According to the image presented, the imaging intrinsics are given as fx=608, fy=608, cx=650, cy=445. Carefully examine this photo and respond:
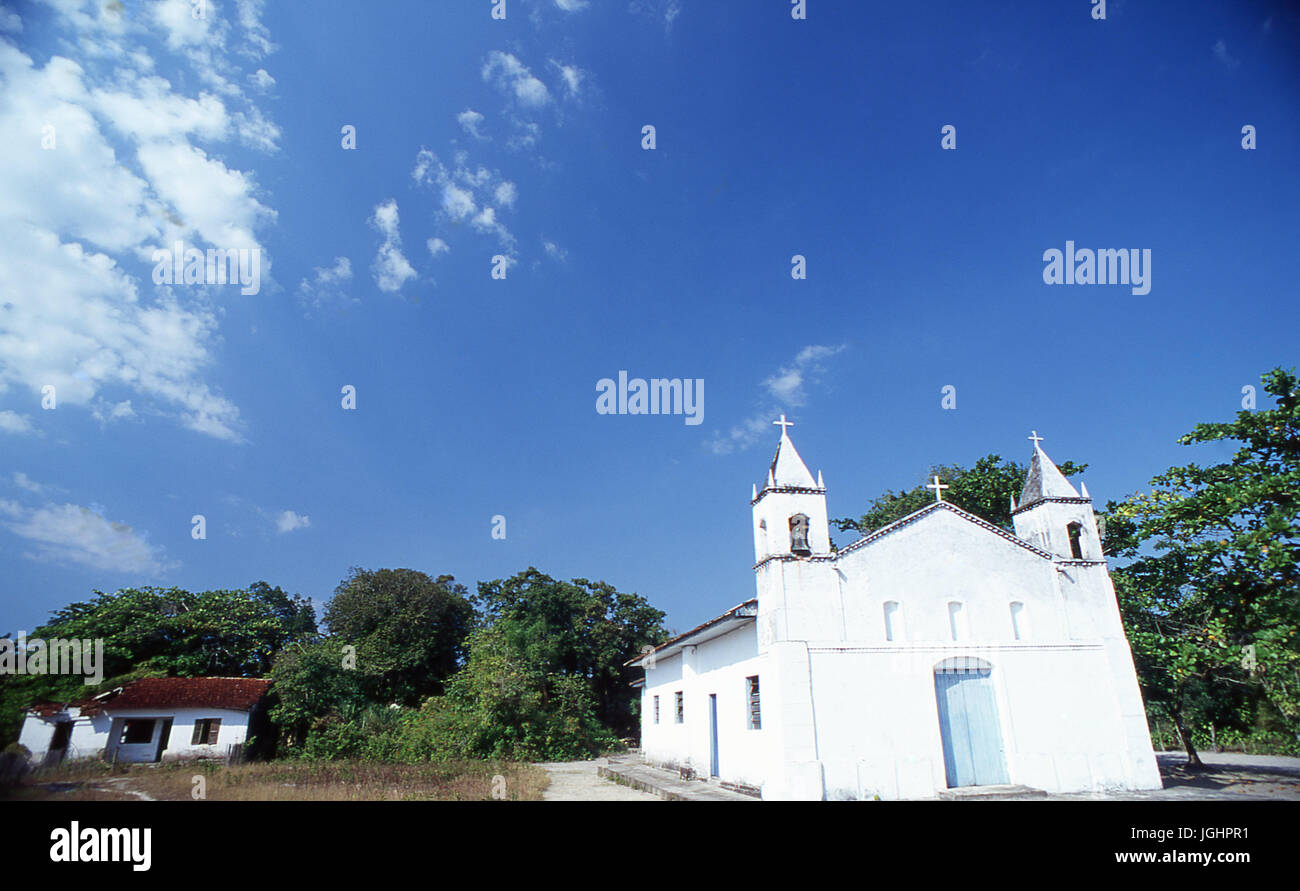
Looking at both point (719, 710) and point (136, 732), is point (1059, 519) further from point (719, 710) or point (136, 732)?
point (136, 732)

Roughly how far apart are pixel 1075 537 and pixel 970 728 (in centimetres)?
538

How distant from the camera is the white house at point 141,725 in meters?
21.1

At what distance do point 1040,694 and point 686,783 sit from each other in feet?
26.9

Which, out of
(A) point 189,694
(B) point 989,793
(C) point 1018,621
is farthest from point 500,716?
(C) point 1018,621

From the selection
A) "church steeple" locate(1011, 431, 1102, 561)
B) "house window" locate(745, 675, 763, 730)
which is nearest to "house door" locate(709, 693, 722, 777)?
"house window" locate(745, 675, 763, 730)

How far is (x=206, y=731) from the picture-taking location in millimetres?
21844

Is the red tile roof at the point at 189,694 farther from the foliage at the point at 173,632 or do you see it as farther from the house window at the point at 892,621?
the house window at the point at 892,621

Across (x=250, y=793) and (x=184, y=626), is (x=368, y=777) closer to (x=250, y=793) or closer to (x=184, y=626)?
(x=250, y=793)

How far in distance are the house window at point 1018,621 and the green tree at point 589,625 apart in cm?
2589

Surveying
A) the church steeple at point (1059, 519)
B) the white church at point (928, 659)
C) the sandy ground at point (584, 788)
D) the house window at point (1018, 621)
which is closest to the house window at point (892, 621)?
the white church at point (928, 659)

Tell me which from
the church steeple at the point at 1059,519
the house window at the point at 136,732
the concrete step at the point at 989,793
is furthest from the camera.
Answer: the house window at the point at 136,732

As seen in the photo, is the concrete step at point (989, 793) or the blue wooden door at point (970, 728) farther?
the blue wooden door at point (970, 728)
